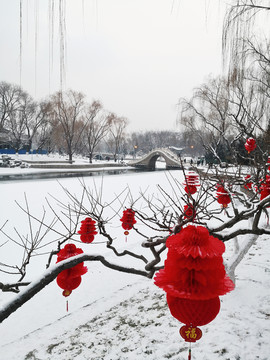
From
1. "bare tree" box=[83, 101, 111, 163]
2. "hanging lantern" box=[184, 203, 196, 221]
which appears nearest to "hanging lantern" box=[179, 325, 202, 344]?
"hanging lantern" box=[184, 203, 196, 221]

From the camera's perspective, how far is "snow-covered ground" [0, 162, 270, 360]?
9.55 feet

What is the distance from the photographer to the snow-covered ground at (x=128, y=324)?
9.55 feet

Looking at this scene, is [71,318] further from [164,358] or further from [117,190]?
[117,190]

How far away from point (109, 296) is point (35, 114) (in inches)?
1601

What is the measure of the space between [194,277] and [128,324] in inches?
134

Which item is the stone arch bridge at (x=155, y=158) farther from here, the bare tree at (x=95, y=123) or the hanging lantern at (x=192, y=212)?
the hanging lantern at (x=192, y=212)

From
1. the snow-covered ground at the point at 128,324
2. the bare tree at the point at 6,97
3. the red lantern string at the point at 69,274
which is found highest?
the bare tree at the point at 6,97

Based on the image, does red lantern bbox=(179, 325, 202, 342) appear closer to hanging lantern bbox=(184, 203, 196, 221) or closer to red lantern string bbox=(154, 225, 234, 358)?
red lantern string bbox=(154, 225, 234, 358)

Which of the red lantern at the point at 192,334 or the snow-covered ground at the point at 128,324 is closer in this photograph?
the red lantern at the point at 192,334

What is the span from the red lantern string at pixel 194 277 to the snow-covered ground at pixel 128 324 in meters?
2.24

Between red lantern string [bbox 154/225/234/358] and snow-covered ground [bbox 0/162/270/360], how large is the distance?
224 centimetres

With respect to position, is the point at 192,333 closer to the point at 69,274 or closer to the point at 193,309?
the point at 193,309

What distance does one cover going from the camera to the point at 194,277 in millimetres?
956

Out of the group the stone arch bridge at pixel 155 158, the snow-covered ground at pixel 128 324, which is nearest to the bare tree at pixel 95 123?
the stone arch bridge at pixel 155 158
